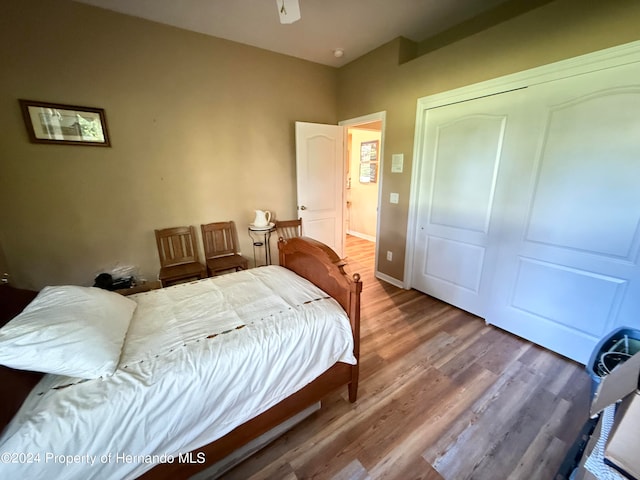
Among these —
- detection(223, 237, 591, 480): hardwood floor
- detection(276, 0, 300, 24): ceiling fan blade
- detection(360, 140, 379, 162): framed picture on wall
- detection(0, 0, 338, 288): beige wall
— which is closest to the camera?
detection(223, 237, 591, 480): hardwood floor

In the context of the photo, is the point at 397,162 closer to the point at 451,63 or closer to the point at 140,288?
the point at 451,63

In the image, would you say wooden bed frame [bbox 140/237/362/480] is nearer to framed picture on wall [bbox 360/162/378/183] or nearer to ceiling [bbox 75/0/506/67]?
ceiling [bbox 75/0/506/67]

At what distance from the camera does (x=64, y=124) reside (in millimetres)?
2207

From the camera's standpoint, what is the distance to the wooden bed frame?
111 centimetres

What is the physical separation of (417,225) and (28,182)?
3700mm

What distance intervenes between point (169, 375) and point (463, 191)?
8.64 ft

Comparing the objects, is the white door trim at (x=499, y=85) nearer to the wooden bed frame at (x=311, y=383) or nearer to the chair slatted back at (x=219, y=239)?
the wooden bed frame at (x=311, y=383)

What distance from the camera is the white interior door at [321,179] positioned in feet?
11.0

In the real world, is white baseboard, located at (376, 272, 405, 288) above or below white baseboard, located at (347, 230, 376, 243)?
below

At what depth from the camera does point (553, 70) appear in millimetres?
1780

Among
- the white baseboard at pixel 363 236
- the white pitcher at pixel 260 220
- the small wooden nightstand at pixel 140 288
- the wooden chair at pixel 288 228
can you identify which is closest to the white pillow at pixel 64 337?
the small wooden nightstand at pixel 140 288

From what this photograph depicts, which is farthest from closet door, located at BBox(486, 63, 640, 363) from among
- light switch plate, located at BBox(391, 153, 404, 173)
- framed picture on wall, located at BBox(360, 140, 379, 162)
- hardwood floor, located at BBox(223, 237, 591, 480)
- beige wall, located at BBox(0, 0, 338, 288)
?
framed picture on wall, located at BBox(360, 140, 379, 162)

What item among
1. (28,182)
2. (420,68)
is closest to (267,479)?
(28,182)

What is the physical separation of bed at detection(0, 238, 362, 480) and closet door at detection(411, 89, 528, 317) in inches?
64.0
